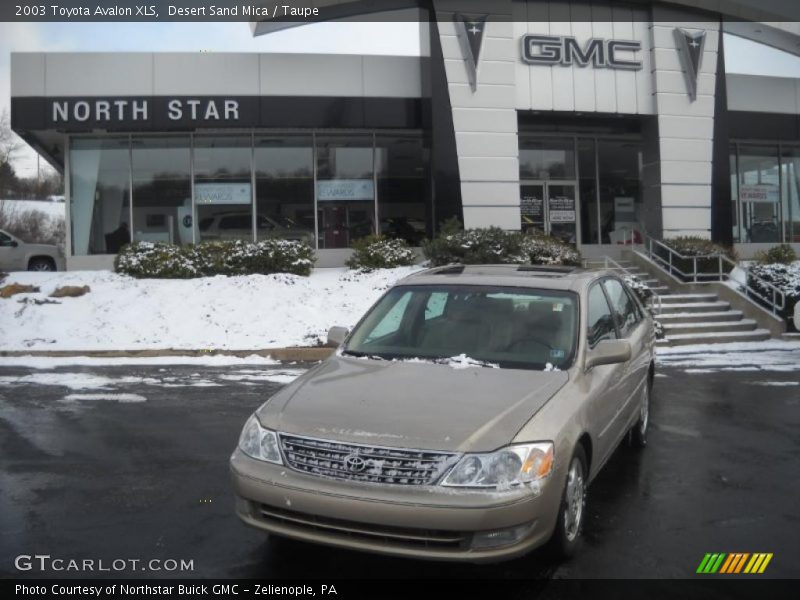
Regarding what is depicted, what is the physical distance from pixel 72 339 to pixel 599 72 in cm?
1401

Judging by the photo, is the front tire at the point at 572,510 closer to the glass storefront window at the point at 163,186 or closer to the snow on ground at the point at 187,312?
the snow on ground at the point at 187,312

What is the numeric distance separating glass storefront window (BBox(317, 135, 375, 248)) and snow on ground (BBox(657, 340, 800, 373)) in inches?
359

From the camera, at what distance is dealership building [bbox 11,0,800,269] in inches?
688

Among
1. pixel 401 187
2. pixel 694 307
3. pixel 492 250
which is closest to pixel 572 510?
pixel 492 250

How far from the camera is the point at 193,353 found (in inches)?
470

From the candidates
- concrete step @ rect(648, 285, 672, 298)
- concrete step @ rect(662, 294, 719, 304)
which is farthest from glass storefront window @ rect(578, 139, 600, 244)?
concrete step @ rect(662, 294, 719, 304)

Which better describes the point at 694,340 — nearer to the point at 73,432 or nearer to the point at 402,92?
the point at 402,92

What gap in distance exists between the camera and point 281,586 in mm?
3619

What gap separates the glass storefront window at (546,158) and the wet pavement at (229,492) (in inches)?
510

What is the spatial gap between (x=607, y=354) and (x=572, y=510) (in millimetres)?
1027

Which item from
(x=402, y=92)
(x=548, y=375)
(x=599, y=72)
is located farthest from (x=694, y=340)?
(x=548, y=375)

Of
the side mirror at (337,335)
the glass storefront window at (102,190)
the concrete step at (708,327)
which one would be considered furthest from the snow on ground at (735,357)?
the glass storefront window at (102,190)

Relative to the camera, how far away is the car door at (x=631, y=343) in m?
5.29

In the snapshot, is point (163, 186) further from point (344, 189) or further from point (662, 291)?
point (662, 291)
